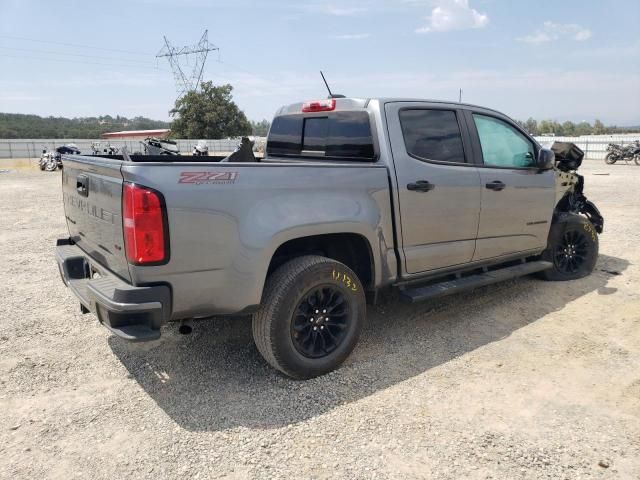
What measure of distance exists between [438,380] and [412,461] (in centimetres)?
95

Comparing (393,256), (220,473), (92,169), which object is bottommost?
(220,473)

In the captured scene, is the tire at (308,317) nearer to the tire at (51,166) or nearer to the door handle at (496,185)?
the door handle at (496,185)

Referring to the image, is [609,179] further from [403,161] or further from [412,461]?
[412,461]

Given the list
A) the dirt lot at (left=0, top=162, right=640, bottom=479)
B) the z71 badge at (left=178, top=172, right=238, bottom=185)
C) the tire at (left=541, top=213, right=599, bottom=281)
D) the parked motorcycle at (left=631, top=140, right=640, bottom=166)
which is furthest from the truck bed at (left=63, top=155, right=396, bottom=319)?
the parked motorcycle at (left=631, top=140, right=640, bottom=166)

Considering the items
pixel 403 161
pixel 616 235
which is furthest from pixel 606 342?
pixel 616 235

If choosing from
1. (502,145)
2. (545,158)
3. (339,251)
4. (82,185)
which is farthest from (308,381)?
(545,158)

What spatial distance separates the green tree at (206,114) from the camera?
69.9 meters

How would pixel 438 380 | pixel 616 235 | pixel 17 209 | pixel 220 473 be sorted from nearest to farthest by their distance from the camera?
pixel 220 473, pixel 438 380, pixel 616 235, pixel 17 209

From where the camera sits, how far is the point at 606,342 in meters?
4.16

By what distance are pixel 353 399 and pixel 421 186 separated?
168cm

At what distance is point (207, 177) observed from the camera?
2932 mm

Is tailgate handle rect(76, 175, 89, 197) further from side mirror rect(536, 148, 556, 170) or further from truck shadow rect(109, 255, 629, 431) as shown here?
side mirror rect(536, 148, 556, 170)

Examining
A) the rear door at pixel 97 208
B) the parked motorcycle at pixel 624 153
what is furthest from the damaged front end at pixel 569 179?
the parked motorcycle at pixel 624 153

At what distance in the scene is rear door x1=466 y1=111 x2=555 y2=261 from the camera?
4516mm
